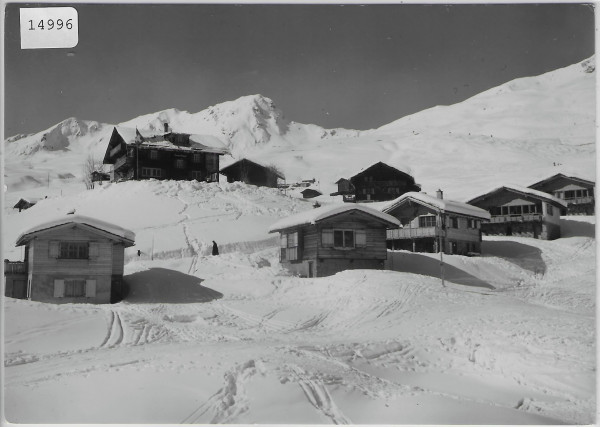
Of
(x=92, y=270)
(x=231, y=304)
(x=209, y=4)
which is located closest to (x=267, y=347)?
(x=231, y=304)

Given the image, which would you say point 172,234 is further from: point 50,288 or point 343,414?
point 343,414

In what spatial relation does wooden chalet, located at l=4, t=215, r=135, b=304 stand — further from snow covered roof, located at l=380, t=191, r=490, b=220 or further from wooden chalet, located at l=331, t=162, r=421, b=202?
wooden chalet, located at l=331, t=162, r=421, b=202

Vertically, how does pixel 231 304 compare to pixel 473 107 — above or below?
below

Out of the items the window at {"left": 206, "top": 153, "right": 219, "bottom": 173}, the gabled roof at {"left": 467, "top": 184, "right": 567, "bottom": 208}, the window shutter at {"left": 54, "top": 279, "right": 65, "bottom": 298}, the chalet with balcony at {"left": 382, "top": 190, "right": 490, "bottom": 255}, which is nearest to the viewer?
the window shutter at {"left": 54, "top": 279, "right": 65, "bottom": 298}

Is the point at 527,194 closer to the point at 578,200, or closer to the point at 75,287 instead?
the point at 578,200

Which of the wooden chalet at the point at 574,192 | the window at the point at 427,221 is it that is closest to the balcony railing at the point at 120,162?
the window at the point at 427,221

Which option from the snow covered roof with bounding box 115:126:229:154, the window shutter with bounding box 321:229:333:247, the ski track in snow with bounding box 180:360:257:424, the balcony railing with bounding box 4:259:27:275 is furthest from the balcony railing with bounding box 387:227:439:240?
the ski track in snow with bounding box 180:360:257:424
